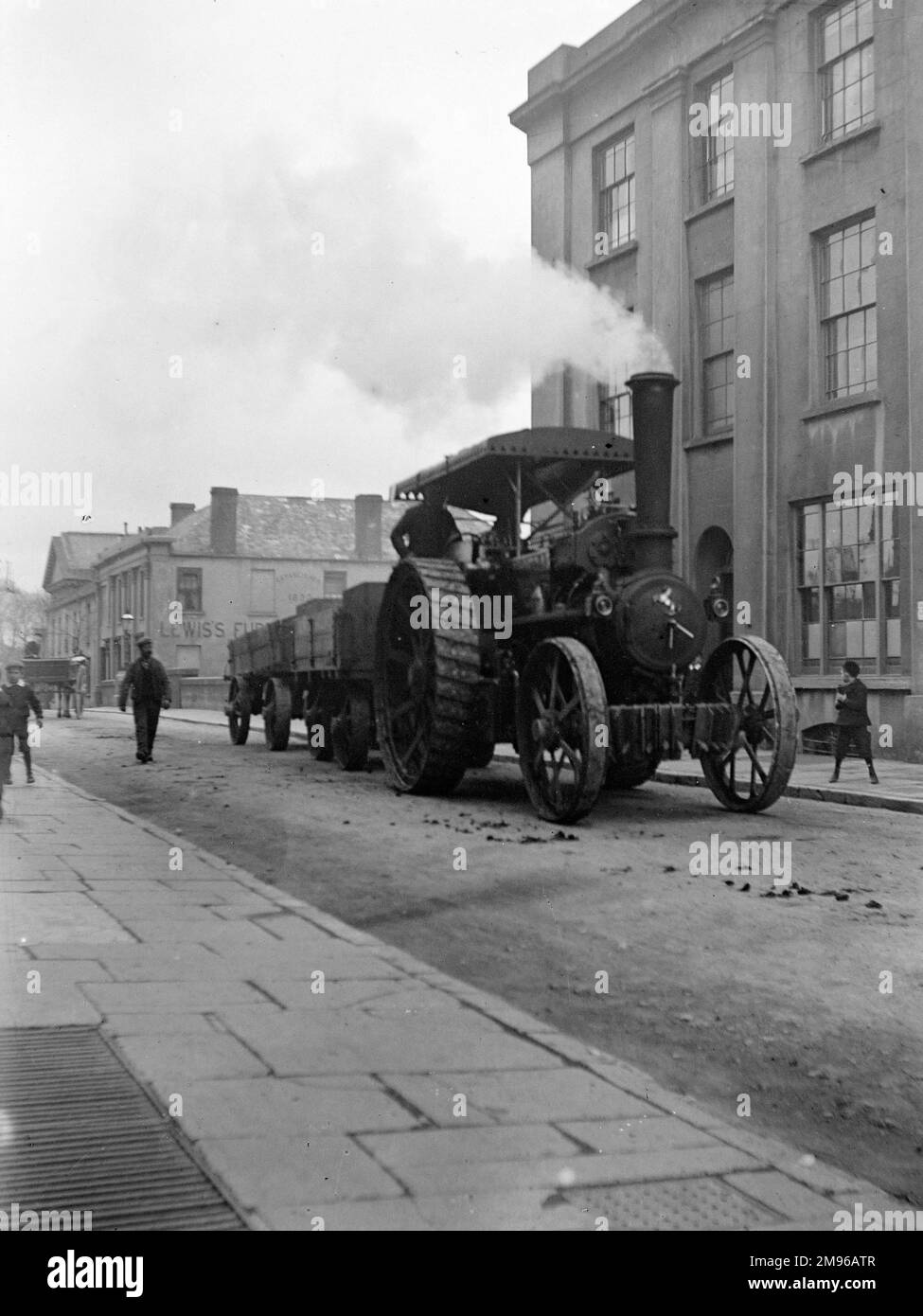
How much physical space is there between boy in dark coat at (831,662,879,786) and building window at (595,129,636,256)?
401 inches

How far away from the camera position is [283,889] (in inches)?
289

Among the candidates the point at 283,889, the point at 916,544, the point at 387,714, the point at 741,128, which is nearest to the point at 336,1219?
the point at 283,889

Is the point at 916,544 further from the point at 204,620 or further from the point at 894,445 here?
the point at 204,620

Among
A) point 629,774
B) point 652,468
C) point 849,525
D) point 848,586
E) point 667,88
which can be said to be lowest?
point 629,774

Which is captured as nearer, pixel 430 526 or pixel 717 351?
pixel 430 526

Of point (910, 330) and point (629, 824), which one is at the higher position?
point (910, 330)

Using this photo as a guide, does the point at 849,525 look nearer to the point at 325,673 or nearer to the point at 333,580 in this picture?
the point at 325,673

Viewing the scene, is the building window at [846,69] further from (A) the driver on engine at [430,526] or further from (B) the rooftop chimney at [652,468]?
(B) the rooftop chimney at [652,468]

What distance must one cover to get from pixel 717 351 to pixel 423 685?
32.0ft

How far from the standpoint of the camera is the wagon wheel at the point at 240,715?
21953 millimetres

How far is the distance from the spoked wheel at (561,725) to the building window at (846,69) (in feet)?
33.8

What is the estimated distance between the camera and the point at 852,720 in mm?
13266

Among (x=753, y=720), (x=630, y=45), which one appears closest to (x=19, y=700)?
(x=753, y=720)
